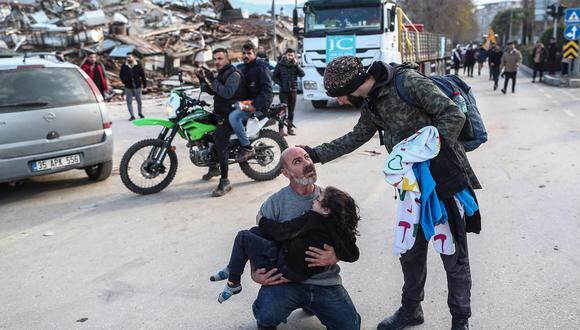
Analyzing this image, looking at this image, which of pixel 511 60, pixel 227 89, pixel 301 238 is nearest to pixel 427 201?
pixel 301 238

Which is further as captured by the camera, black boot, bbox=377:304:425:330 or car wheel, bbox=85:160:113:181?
car wheel, bbox=85:160:113:181

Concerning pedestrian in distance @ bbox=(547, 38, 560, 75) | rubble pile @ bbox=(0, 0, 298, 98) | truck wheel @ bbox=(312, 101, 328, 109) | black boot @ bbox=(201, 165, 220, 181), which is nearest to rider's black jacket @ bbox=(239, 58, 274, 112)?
black boot @ bbox=(201, 165, 220, 181)

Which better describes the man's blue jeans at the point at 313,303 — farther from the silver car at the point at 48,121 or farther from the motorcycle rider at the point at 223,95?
the silver car at the point at 48,121

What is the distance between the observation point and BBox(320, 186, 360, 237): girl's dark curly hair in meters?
2.73

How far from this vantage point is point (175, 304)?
3.59 meters

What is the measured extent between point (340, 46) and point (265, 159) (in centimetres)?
682

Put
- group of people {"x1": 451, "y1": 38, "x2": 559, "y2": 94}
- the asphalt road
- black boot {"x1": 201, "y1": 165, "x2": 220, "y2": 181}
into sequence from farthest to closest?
group of people {"x1": 451, "y1": 38, "x2": 559, "y2": 94} < black boot {"x1": 201, "y1": 165, "x2": 220, "y2": 181} < the asphalt road

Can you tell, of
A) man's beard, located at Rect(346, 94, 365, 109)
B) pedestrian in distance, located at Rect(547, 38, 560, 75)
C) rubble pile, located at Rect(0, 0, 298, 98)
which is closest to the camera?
man's beard, located at Rect(346, 94, 365, 109)

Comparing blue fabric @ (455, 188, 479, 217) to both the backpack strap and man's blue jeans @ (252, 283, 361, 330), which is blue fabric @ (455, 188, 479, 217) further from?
man's blue jeans @ (252, 283, 361, 330)

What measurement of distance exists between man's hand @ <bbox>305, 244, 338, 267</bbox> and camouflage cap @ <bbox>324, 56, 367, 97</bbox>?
2.79 ft

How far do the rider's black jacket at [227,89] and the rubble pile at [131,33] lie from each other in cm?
1539

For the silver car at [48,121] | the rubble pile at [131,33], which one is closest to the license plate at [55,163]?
the silver car at [48,121]

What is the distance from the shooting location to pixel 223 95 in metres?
6.06

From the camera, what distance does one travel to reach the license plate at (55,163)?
6.07 m
